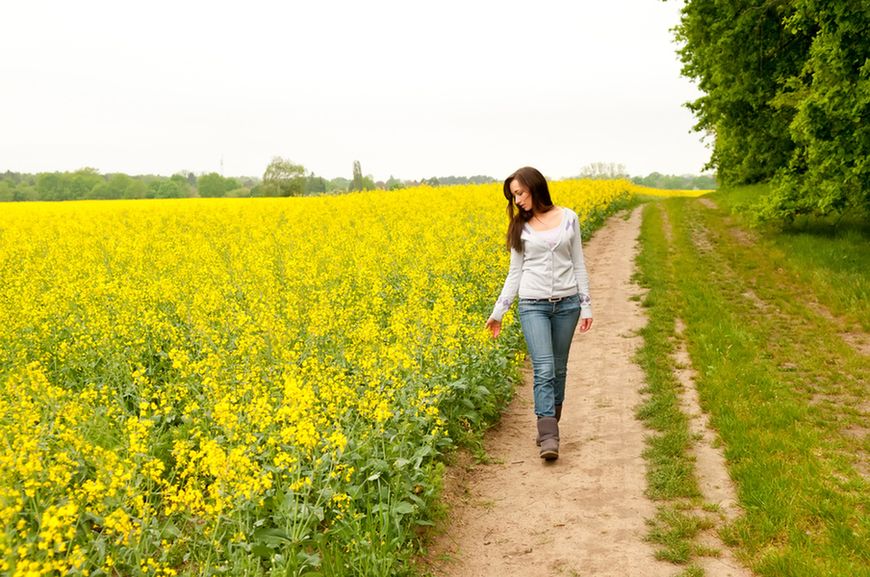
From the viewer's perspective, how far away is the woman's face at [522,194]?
18.0 feet

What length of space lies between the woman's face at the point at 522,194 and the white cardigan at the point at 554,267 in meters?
0.20

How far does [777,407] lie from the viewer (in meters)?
Result: 6.61

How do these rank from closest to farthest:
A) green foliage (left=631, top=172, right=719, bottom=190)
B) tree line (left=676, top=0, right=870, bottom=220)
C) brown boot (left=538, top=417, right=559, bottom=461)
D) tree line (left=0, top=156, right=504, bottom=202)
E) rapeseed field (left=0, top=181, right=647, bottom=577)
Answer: rapeseed field (left=0, top=181, right=647, bottom=577) → brown boot (left=538, top=417, right=559, bottom=461) → tree line (left=676, top=0, right=870, bottom=220) → tree line (left=0, top=156, right=504, bottom=202) → green foliage (left=631, top=172, right=719, bottom=190)

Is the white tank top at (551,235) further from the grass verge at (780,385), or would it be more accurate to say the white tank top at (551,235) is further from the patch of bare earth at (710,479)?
A: the patch of bare earth at (710,479)

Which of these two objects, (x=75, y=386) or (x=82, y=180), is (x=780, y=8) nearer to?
(x=75, y=386)

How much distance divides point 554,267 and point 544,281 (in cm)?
15

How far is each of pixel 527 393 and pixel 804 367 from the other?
3613 millimetres

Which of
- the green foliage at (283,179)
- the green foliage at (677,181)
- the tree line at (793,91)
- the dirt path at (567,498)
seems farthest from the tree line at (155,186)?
the green foliage at (677,181)

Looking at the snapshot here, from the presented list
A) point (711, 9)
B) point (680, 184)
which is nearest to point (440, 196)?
point (711, 9)

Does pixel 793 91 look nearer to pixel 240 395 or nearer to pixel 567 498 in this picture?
pixel 567 498

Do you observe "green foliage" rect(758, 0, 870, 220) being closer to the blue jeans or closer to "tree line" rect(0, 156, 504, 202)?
the blue jeans

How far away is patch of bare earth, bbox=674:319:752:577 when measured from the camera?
416 cm

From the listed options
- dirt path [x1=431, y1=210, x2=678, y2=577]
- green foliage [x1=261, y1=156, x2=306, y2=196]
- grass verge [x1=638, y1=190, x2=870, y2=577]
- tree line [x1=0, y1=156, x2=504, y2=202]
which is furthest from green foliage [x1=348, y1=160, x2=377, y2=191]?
dirt path [x1=431, y1=210, x2=678, y2=577]

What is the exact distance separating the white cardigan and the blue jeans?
80 mm
